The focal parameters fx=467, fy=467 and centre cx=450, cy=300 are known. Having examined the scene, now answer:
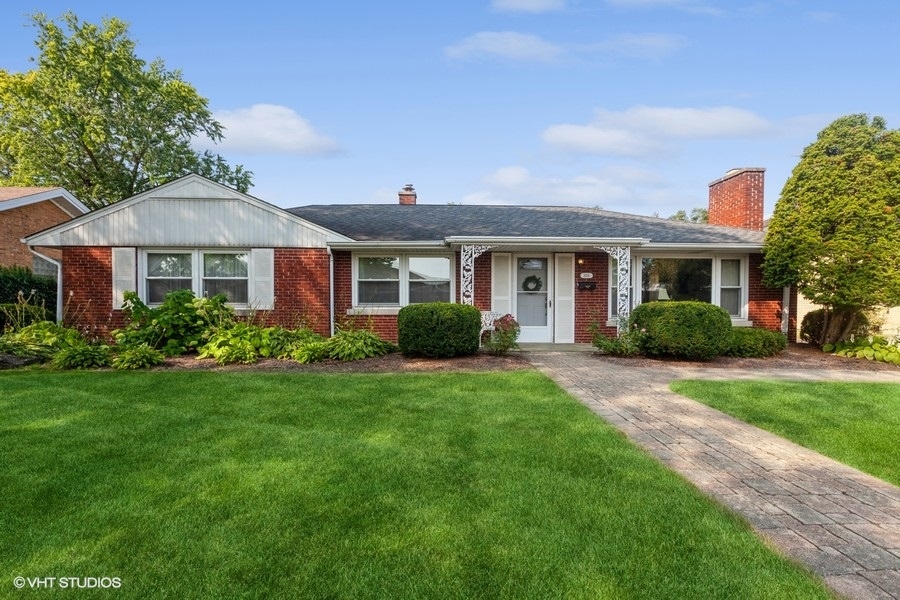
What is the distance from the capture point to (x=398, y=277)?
11.6 meters

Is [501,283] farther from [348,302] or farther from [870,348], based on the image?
[870,348]

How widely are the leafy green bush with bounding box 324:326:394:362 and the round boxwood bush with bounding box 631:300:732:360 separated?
5553 millimetres

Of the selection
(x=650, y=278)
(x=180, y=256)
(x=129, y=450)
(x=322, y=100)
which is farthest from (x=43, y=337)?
(x=650, y=278)

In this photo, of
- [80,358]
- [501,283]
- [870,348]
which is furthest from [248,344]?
[870,348]

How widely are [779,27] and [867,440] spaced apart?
10118 mm

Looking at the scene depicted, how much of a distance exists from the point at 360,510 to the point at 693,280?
11332 millimetres

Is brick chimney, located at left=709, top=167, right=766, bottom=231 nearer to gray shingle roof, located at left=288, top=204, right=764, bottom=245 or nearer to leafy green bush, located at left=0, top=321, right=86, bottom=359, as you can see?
gray shingle roof, located at left=288, top=204, right=764, bottom=245

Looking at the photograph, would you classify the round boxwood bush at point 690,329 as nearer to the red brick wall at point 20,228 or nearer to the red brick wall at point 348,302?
the red brick wall at point 348,302

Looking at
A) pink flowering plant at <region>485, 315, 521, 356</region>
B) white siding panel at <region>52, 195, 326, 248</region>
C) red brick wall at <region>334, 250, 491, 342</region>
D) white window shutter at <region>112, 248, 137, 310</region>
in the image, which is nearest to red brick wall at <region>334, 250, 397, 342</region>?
red brick wall at <region>334, 250, 491, 342</region>

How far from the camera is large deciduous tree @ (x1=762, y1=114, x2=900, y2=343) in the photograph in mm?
9312

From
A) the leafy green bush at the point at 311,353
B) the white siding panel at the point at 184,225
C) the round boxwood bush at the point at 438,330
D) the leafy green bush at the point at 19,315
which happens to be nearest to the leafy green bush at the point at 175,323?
the white siding panel at the point at 184,225

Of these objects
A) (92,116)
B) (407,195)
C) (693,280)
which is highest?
(92,116)

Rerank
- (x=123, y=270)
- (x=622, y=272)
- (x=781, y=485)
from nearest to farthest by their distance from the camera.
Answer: (x=781, y=485) < (x=622, y=272) < (x=123, y=270)

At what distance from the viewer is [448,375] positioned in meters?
7.68
